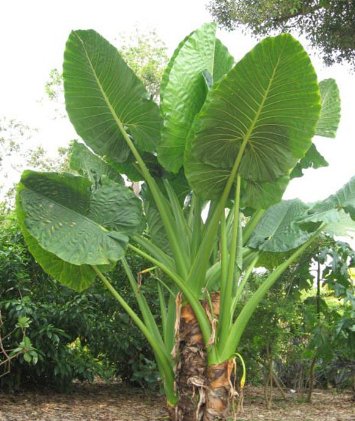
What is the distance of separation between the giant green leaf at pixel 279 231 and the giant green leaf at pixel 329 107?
76cm

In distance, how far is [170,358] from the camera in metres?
4.55

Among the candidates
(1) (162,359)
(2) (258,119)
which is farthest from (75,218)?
(2) (258,119)

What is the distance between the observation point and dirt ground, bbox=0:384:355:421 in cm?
511

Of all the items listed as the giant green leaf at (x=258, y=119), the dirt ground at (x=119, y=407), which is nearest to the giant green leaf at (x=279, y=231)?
the giant green leaf at (x=258, y=119)

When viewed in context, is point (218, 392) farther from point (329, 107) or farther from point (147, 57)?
point (147, 57)

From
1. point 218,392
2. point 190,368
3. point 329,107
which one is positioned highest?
point 329,107

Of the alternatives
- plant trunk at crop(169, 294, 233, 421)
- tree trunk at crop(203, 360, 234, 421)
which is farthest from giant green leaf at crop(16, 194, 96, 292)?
tree trunk at crop(203, 360, 234, 421)

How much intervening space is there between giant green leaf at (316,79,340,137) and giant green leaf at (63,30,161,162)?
1642 mm

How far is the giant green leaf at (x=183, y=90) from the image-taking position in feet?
14.8

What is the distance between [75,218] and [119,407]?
223cm

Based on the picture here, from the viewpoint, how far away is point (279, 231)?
5047 mm

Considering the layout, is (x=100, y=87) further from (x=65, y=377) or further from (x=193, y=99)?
(x=65, y=377)

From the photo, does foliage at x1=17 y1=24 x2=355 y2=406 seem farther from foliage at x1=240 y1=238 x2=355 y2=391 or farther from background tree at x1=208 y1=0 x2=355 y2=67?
background tree at x1=208 y1=0 x2=355 y2=67

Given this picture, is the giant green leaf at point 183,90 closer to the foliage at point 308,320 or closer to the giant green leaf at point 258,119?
the giant green leaf at point 258,119
